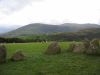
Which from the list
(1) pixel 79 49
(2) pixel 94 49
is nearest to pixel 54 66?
(2) pixel 94 49

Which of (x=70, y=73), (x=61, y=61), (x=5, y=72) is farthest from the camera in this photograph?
(x=61, y=61)

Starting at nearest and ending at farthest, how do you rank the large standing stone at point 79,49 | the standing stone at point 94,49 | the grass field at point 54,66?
the grass field at point 54,66, the standing stone at point 94,49, the large standing stone at point 79,49

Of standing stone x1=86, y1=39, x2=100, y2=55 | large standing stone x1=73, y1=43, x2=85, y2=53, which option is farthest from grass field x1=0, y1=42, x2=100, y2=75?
large standing stone x1=73, y1=43, x2=85, y2=53

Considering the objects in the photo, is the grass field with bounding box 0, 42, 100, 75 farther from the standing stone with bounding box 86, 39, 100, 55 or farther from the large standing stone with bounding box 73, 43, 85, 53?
the large standing stone with bounding box 73, 43, 85, 53

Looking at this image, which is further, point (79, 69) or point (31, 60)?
point (31, 60)

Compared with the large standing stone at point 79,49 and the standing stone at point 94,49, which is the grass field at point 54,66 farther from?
the large standing stone at point 79,49

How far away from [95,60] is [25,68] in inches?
362

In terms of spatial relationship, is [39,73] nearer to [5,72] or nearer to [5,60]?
[5,72]

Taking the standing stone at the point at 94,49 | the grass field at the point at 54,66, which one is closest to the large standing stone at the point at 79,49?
the standing stone at the point at 94,49

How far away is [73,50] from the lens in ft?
124

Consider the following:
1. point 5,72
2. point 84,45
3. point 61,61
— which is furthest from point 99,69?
point 84,45

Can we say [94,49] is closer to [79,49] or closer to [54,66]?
[79,49]

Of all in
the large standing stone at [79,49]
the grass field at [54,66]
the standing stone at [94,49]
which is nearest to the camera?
the grass field at [54,66]

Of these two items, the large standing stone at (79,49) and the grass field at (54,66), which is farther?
the large standing stone at (79,49)
